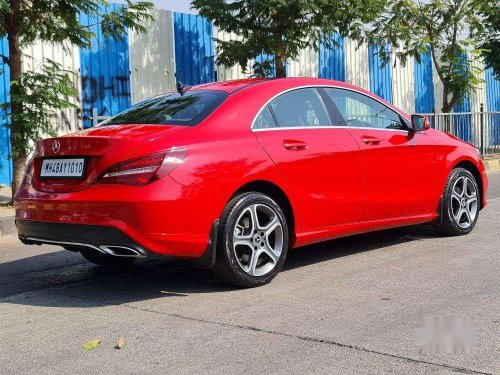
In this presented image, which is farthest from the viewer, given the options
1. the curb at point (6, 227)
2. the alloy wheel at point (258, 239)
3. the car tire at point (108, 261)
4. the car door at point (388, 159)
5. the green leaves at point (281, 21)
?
the green leaves at point (281, 21)

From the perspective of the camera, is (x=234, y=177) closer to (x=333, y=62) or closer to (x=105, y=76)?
(x=105, y=76)

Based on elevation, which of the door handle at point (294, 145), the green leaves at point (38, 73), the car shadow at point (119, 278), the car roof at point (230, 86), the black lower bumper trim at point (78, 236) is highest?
the green leaves at point (38, 73)

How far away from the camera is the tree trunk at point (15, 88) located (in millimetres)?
10688

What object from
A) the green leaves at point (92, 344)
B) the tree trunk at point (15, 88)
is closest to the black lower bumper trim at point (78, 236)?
the green leaves at point (92, 344)

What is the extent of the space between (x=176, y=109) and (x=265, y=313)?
6.08ft

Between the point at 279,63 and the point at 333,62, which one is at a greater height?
the point at 333,62

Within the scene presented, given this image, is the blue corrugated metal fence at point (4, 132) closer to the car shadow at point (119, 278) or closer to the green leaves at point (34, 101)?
the green leaves at point (34, 101)

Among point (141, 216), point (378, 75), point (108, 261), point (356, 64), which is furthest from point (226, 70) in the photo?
point (141, 216)

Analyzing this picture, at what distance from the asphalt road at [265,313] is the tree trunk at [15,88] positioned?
4141mm

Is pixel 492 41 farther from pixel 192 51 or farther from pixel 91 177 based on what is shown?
pixel 91 177

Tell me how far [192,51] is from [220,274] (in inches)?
478

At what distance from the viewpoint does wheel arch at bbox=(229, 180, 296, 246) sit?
543 cm

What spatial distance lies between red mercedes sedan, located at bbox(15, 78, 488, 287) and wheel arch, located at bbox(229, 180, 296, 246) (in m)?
0.01

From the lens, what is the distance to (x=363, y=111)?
6605mm
